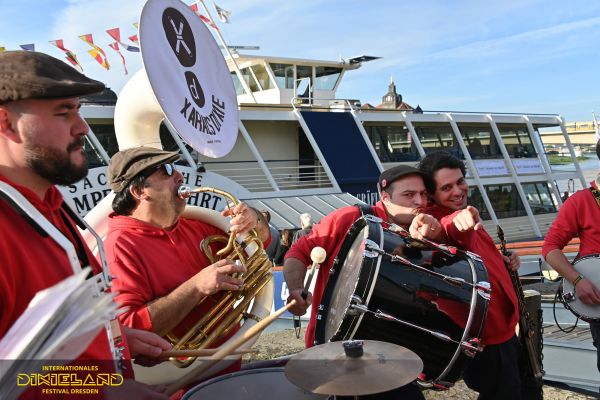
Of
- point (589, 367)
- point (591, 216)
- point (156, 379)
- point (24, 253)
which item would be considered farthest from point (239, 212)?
point (589, 367)

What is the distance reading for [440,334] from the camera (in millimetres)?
2281

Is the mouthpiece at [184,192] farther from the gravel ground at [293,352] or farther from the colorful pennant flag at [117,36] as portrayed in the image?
the colorful pennant flag at [117,36]

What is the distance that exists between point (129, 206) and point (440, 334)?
1.60 metres

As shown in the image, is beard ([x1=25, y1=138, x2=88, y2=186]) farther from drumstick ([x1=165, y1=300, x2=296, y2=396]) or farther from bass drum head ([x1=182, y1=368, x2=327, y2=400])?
bass drum head ([x1=182, y1=368, x2=327, y2=400])

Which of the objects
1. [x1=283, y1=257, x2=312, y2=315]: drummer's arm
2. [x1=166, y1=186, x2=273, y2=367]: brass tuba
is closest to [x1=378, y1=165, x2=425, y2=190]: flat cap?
[x1=283, y1=257, x2=312, y2=315]: drummer's arm

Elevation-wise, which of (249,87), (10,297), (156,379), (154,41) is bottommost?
(156,379)

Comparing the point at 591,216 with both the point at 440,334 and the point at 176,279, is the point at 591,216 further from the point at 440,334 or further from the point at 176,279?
the point at 176,279

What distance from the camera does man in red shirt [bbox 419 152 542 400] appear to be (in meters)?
2.69

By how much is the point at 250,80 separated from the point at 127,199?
16.5 meters

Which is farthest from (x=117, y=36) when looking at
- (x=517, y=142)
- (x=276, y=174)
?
(x=517, y=142)

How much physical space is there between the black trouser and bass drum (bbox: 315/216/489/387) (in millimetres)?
468

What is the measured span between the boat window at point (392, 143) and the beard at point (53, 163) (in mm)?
16435

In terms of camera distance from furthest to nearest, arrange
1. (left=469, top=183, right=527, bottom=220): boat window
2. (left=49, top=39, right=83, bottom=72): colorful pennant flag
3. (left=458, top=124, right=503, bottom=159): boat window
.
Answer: (left=458, top=124, right=503, bottom=159): boat window < (left=469, top=183, right=527, bottom=220): boat window < (left=49, top=39, right=83, bottom=72): colorful pennant flag

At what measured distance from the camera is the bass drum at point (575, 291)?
137 inches
